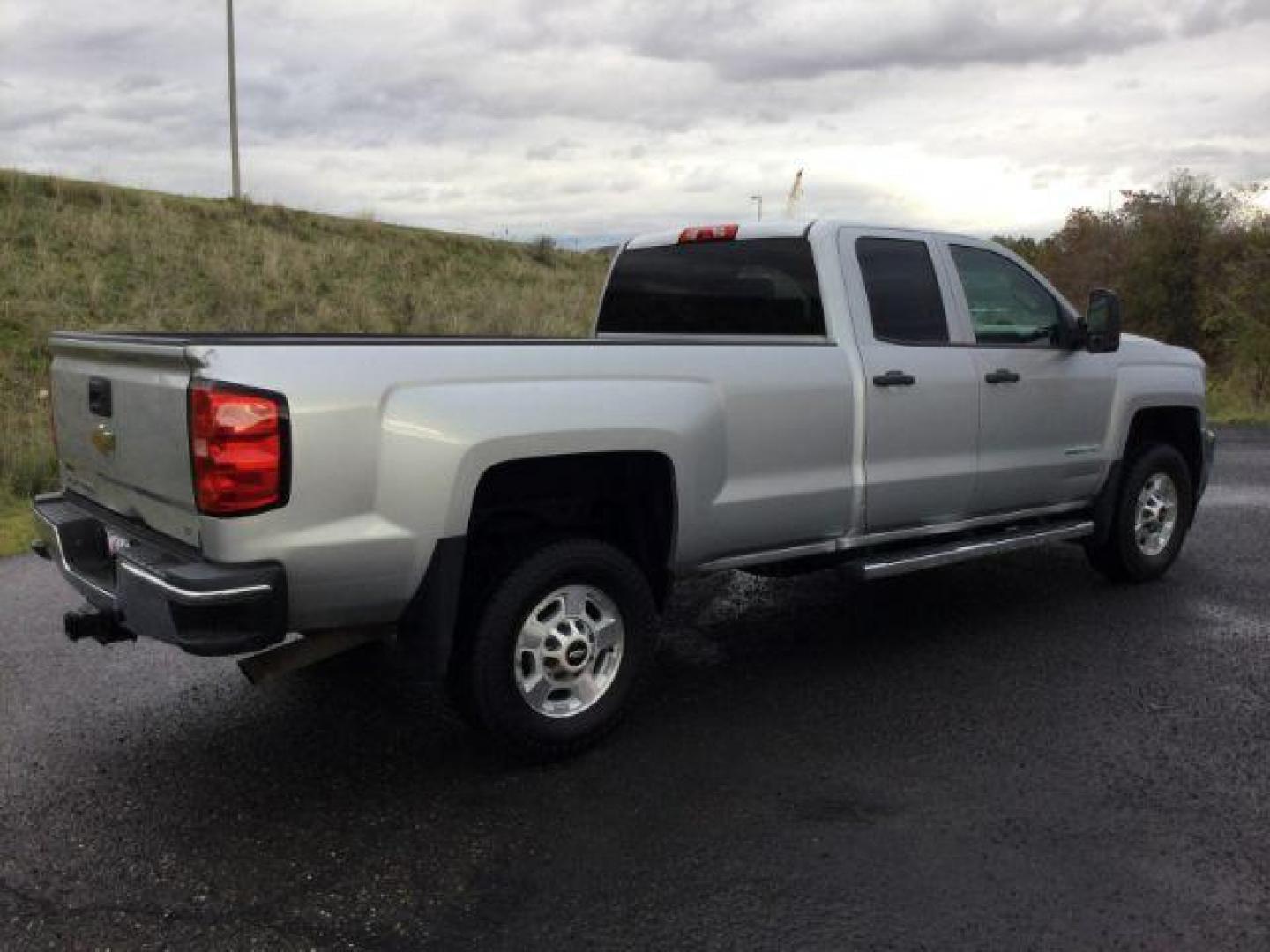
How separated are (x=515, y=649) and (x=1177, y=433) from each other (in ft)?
15.8

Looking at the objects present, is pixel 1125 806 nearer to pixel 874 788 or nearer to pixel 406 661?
pixel 874 788

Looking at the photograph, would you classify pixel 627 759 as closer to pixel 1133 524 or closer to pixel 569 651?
pixel 569 651

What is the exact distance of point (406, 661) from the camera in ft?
13.0

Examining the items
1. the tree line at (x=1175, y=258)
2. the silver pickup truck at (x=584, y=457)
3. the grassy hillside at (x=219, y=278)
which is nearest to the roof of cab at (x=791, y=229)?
the silver pickup truck at (x=584, y=457)

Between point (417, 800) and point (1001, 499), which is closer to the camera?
point (417, 800)

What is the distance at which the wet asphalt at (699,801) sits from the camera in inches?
124

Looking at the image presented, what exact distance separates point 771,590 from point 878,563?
1713 mm

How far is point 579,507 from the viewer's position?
14.6 ft

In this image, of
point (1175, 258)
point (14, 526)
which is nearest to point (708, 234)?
point (14, 526)

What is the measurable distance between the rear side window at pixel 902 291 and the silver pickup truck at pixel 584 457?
14 mm

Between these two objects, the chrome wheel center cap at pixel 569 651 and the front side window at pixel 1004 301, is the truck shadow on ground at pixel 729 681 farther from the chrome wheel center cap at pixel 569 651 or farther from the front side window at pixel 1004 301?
the front side window at pixel 1004 301

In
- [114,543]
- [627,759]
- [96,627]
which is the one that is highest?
[114,543]

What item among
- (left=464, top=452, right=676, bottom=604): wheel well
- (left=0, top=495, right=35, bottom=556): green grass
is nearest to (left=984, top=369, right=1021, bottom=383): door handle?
(left=464, top=452, right=676, bottom=604): wheel well

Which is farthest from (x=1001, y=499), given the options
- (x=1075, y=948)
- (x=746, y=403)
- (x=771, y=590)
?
(x=1075, y=948)
